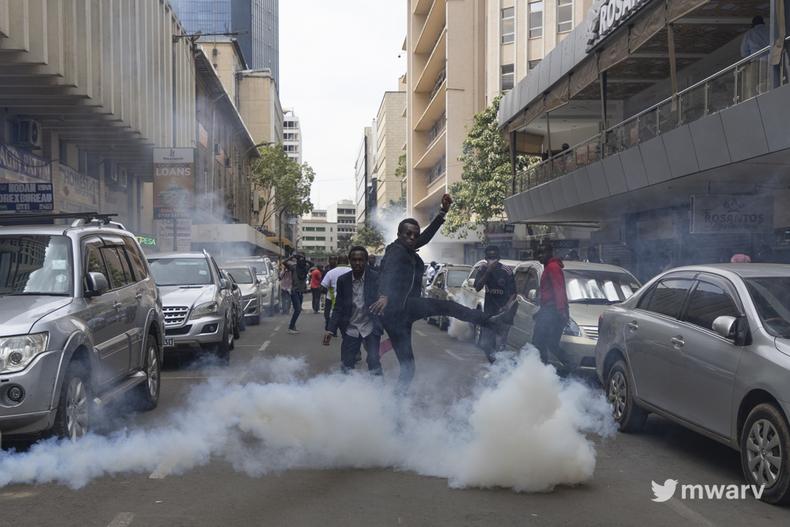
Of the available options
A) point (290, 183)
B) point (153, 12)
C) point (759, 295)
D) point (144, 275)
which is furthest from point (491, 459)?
point (290, 183)

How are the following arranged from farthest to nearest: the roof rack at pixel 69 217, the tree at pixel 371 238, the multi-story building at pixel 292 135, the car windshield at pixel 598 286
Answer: the multi-story building at pixel 292 135 < the tree at pixel 371 238 < the car windshield at pixel 598 286 < the roof rack at pixel 69 217

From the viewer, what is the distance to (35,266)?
684 centimetres

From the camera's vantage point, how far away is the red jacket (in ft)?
32.3

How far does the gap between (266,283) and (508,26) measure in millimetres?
24982

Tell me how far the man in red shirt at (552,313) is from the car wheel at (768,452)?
4436 mm

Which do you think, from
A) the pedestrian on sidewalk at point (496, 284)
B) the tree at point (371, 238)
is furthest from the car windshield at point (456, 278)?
the tree at point (371, 238)

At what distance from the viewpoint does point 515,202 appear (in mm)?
27031

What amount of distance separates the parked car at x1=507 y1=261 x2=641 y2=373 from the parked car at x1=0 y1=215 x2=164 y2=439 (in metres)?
4.97

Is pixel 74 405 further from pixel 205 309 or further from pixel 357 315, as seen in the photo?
pixel 205 309

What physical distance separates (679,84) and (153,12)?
17.1 meters

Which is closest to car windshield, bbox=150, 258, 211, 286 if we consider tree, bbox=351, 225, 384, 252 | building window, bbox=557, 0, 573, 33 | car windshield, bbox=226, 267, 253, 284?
car windshield, bbox=226, 267, 253, 284

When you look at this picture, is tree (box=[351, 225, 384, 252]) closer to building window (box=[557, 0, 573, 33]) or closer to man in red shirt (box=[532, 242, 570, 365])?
building window (box=[557, 0, 573, 33])

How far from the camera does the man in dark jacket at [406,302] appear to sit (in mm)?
6875

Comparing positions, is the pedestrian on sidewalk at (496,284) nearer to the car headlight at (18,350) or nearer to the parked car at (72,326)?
the parked car at (72,326)
